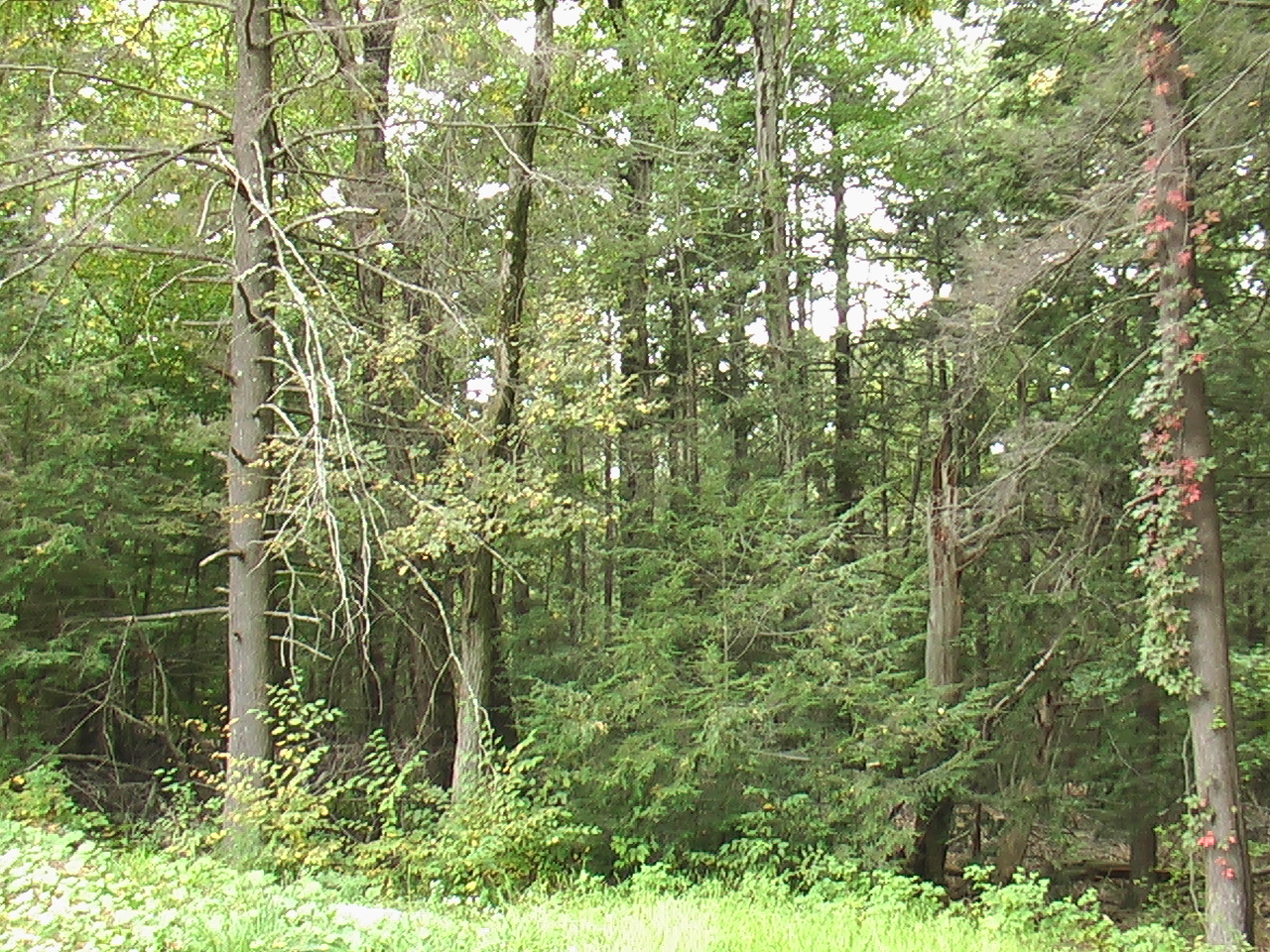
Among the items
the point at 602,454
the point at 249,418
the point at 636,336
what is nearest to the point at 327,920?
the point at 249,418

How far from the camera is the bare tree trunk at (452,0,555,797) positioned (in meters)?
8.77

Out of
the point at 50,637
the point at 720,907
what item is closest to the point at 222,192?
the point at 50,637

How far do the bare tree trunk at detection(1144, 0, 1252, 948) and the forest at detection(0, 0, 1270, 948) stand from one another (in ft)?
0.13

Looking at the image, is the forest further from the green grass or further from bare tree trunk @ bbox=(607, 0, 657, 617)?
the green grass

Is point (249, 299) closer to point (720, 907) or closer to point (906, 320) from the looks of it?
point (720, 907)

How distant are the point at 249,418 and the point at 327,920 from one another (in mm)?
4610

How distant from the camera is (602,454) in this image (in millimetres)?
11211

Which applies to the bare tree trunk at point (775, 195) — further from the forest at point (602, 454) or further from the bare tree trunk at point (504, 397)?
the bare tree trunk at point (504, 397)

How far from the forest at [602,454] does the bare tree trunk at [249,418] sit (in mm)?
36

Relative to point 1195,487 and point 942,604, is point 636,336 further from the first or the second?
point 1195,487

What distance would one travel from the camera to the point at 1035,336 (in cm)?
1070

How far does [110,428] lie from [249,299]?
3.80 meters

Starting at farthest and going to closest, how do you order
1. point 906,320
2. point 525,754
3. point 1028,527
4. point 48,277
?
1. point 906,320
2. point 1028,527
3. point 525,754
4. point 48,277

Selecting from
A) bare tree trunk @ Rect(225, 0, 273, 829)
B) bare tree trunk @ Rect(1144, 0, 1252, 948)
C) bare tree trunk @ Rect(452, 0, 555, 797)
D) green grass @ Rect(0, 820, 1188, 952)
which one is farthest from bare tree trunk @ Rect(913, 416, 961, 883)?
bare tree trunk @ Rect(225, 0, 273, 829)
